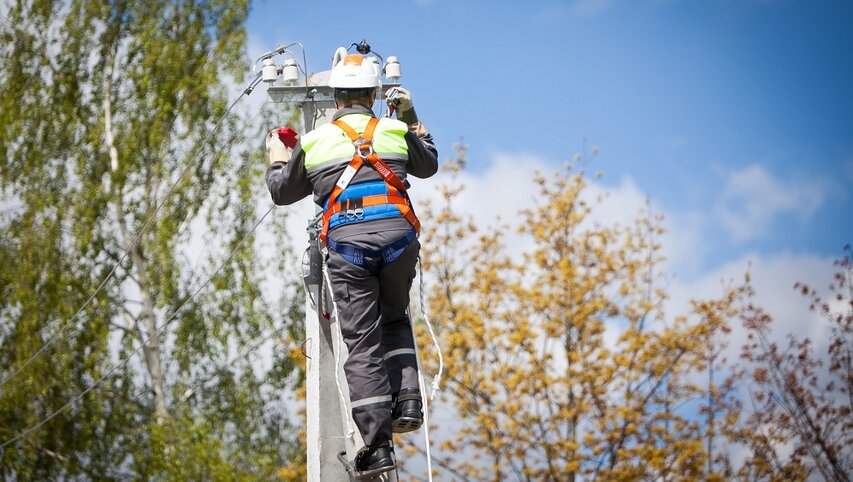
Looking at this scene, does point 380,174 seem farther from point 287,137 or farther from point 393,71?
point 393,71

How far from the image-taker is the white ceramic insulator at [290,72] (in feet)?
17.4

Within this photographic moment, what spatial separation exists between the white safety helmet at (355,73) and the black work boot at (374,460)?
5.11 ft

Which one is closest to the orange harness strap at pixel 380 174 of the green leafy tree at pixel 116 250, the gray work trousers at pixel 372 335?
the gray work trousers at pixel 372 335

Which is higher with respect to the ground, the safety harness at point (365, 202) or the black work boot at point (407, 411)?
the safety harness at point (365, 202)

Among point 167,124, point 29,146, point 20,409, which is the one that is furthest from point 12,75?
point 20,409

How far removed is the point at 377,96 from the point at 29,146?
16324mm

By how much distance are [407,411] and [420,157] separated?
3.69 feet

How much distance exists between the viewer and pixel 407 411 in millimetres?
4555

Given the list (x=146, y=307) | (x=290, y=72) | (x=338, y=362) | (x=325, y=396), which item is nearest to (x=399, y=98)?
(x=290, y=72)

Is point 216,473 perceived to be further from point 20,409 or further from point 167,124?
point 167,124

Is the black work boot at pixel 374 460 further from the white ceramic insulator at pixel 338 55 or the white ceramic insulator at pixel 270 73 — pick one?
the white ceramic insulator at pixel 270 73

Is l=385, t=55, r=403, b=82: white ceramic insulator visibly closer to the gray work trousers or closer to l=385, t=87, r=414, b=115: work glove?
l=385, t=87, r=414, b=115: work glove

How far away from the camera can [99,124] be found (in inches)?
796

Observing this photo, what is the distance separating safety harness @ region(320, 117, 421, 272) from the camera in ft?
14.7
